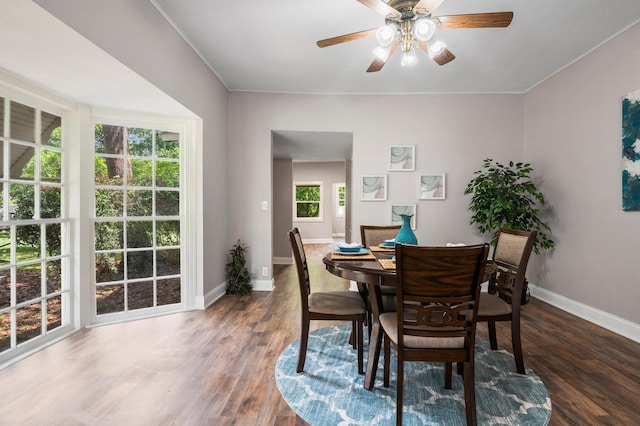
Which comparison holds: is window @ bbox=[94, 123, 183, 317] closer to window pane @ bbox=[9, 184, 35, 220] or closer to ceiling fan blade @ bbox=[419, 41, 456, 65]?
window pane @ bbox=[9, 184, 35, 220]

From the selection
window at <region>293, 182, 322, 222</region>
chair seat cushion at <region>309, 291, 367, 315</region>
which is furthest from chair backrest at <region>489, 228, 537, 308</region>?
window at <region>293, 182, 322, 222</region>

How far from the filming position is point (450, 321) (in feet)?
5.23

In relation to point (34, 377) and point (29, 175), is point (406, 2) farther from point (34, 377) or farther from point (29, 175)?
point (34, 377)

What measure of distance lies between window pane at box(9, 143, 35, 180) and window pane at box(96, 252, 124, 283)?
902mm

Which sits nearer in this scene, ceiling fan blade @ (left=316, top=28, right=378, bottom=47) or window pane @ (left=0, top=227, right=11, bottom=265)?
ceiling fan blade @ (left=316, top=28, right=378, bottom=47)

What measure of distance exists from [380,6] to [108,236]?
3.01m

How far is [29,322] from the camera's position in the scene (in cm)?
249

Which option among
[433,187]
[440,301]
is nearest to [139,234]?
[440,301]

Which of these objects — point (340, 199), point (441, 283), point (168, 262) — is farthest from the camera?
point (340, 199)

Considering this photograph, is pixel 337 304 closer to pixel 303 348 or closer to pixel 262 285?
pixel 303 348

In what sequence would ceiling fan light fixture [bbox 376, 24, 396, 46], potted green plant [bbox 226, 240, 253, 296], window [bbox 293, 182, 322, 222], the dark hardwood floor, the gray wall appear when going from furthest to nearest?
window [bbox 293, 182, 322, 222]
the gray wall
potted green plant [bbox 226, 240, 253, 296]
ceiling fan light fixture [bbox 376, 24, 396, 46]
the dark hardwood floor

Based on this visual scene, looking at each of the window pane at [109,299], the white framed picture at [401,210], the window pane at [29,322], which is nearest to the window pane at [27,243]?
the window pane at [29,322]

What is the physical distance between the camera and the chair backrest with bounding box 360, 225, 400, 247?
3.10 metres

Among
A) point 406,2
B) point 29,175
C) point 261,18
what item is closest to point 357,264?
point 406,2
